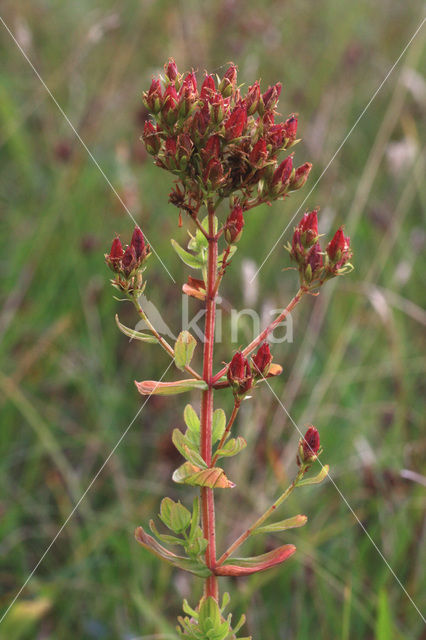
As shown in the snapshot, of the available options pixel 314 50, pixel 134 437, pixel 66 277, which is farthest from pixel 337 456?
pixel 314 50

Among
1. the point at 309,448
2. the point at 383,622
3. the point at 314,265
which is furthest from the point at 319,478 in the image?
the point at 383,622

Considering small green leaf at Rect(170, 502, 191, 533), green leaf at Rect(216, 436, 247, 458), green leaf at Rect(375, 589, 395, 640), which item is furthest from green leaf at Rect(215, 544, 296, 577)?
green leaf at Rect(375, 589, 395, 640)

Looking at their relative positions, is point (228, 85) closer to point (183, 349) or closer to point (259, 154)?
point (259, 154)

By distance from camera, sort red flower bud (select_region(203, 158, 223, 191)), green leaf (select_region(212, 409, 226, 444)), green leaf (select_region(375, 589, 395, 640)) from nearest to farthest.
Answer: red flower bud (select_region(203, 158, 223, 191))
green leaf (select_region(212, 409, 226, 444))
green leaf (select_region(375, 589, 395, 640))

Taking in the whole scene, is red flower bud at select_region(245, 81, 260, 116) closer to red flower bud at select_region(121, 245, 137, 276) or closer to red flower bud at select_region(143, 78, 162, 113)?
Result: red flower bud at select_region(143, 78, 162, 113)

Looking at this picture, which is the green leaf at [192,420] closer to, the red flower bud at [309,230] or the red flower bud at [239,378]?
the red flower bud at [239,378]
